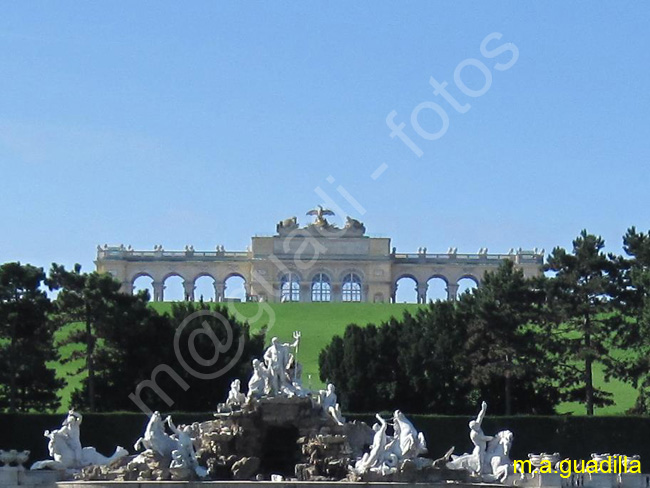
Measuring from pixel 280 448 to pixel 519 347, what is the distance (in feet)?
49.6

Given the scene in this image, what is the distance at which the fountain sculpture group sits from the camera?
1748 inches

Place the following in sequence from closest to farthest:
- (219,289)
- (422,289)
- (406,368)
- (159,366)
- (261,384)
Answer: (261,384), (159,366), (406,368), (422,289), (219,289)

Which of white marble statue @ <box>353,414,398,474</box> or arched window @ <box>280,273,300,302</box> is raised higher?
arched window @ <box>280,273,300,302</box>

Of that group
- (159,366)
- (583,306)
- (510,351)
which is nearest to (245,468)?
(159,366)

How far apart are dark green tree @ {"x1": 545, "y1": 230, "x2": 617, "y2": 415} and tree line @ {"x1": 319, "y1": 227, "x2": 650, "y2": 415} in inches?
1.5

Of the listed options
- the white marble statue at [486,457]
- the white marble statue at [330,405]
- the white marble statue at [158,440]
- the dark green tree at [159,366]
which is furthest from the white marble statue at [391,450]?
the dark green tree at [159,366]

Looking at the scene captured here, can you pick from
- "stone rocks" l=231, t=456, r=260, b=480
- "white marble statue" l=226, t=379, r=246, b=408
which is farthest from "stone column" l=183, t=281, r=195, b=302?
"stone rocks" l=231, t=456, r=260, b=480

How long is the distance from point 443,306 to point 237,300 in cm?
3911

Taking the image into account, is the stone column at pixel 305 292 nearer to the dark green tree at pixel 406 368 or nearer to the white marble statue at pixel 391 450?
the dark green tree at pixel 406 368

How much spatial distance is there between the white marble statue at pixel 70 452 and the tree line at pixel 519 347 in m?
17.1

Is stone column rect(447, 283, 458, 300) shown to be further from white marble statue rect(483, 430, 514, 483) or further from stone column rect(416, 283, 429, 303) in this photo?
white marble statue rect(483, 430, 514, 483)

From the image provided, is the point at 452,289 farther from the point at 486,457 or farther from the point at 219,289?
the point at 486,457

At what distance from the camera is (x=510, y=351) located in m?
60.3

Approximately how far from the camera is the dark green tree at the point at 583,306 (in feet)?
199
